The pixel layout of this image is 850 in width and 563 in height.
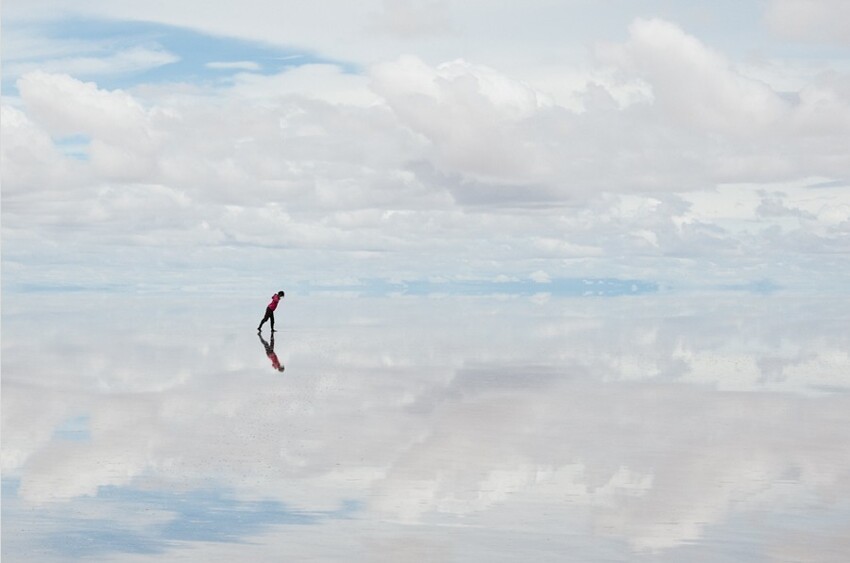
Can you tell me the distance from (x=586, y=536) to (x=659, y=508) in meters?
2.12

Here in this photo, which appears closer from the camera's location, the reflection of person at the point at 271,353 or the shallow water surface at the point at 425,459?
the shallow water surface at the point at 425,459

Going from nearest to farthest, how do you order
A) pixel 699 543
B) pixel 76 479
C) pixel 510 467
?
pixel 699 543, pixel 76 479, pixel 510 467

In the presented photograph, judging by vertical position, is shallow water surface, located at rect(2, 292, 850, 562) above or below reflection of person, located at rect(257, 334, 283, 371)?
below

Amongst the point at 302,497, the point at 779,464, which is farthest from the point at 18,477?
the point at 779,464

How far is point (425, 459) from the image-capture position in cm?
2103

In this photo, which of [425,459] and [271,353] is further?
[271,353]

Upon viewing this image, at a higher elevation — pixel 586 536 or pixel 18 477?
pixel 18 477

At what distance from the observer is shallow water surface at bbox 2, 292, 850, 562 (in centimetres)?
1498

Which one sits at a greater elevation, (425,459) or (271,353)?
(271,353)

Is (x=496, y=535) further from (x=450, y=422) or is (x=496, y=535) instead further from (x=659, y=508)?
(x=450, y=422)

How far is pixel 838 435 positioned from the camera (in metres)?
25.2

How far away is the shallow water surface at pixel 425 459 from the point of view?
14984 millimetres

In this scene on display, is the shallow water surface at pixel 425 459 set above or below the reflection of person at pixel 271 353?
below

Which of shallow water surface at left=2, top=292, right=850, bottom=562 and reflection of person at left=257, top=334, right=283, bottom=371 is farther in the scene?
reflection of person at left=257, top=334, right=283, bottom=371
